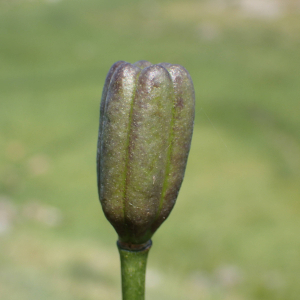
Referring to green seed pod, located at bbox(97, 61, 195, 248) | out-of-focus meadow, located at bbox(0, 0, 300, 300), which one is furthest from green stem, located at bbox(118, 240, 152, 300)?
out-of-focus meadow, located at bbox(0, 0, 300, 300)

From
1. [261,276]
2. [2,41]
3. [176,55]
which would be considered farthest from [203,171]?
[2,41]

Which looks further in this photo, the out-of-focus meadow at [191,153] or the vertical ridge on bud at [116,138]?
the out-of-focus meadow at [191,153]

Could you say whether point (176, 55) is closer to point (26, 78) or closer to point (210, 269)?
point (26, 78)

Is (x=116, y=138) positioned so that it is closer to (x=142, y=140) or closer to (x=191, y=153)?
(x=142, y=140)

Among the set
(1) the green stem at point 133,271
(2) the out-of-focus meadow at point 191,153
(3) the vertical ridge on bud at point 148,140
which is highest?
(2) the out-of-focus meadow at point 191,153

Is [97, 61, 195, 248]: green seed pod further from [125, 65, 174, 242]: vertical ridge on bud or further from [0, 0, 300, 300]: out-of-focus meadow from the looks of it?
[0, 0, 300, 300]: out-of-focus meadow

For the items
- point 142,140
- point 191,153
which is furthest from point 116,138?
point 191,153

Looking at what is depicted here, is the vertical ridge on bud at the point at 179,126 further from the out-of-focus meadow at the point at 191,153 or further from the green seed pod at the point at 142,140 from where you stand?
the out-of-focus meadow at the point at 191,153

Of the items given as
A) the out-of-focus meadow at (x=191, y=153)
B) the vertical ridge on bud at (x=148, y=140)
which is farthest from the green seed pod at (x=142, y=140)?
the out-of-focus meadow at (x=191, y=153)
